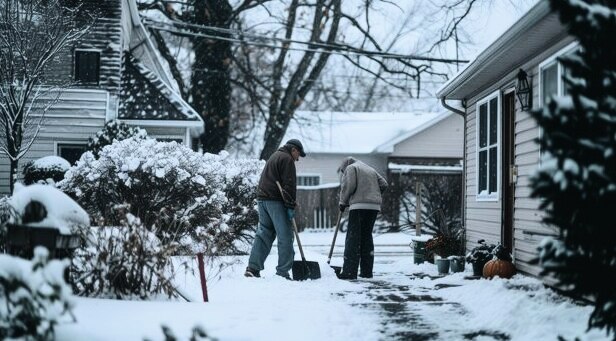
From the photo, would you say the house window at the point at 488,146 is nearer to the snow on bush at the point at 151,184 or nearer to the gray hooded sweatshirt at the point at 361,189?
the gray hooded sweatshirt at the point at 361,189

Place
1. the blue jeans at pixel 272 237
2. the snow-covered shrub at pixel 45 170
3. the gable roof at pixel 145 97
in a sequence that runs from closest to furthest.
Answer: the blue jeans at pixel 272 237
the snow-covered shrub at pixel 45 170
the gable roof at pixel 145 97

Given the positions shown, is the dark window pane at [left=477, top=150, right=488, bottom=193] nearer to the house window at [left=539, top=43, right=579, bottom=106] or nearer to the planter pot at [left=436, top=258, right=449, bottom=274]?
the planter pot at [left=436, top=258, right=449, bottom=274]

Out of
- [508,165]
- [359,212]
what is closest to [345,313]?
[359,212]

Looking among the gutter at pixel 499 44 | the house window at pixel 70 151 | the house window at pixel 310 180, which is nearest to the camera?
the gutter at pixel 499 44

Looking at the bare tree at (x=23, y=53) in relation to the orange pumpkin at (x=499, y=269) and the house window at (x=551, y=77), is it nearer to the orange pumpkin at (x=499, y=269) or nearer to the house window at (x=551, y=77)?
the orange pumpkin at (x=499, y=269)

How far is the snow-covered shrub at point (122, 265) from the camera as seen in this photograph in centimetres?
606

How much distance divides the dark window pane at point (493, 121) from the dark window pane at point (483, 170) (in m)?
0.45

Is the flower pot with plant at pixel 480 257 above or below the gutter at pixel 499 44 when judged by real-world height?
below

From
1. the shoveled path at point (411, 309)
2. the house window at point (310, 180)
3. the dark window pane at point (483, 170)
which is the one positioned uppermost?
the house window at point (310, 180)

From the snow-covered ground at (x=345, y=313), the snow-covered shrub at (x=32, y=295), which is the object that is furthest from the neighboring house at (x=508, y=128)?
the snow-covered shrub at (x=32, y=295)

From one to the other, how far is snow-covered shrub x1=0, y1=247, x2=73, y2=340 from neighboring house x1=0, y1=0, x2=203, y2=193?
13.8m

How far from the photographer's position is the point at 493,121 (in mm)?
10758

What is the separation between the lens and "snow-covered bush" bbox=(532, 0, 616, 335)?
3.95 m

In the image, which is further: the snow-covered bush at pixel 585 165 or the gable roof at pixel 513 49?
the gable roof at pixel 513 49
